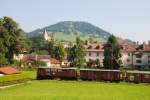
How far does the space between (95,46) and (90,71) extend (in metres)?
63.4

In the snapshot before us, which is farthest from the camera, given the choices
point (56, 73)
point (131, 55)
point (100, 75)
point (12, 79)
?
point (131, 55)

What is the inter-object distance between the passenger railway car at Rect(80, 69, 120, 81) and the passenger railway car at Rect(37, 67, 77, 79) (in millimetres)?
1811

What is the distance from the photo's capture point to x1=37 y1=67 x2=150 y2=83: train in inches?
2689

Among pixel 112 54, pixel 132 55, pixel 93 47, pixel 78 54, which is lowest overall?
pixel 112 54

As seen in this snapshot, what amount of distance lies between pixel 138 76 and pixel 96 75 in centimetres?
826

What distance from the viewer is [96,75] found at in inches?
2857

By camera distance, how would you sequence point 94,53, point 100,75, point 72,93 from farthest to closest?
point 94,53 < point 100,75 < point 72,93

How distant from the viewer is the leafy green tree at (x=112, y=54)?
103m

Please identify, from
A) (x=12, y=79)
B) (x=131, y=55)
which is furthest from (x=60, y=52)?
(x=12, y=79)

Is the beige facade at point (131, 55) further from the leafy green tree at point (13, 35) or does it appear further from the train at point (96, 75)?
the train at point (96, 75)

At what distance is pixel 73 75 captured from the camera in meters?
74.4

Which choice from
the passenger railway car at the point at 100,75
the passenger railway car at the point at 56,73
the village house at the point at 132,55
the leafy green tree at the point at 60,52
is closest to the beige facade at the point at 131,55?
the village house at the point at 132,55

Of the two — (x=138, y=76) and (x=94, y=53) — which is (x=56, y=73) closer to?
(x=138, y=76)

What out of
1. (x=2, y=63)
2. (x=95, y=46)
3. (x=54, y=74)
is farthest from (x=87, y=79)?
(x=95, y=46)
